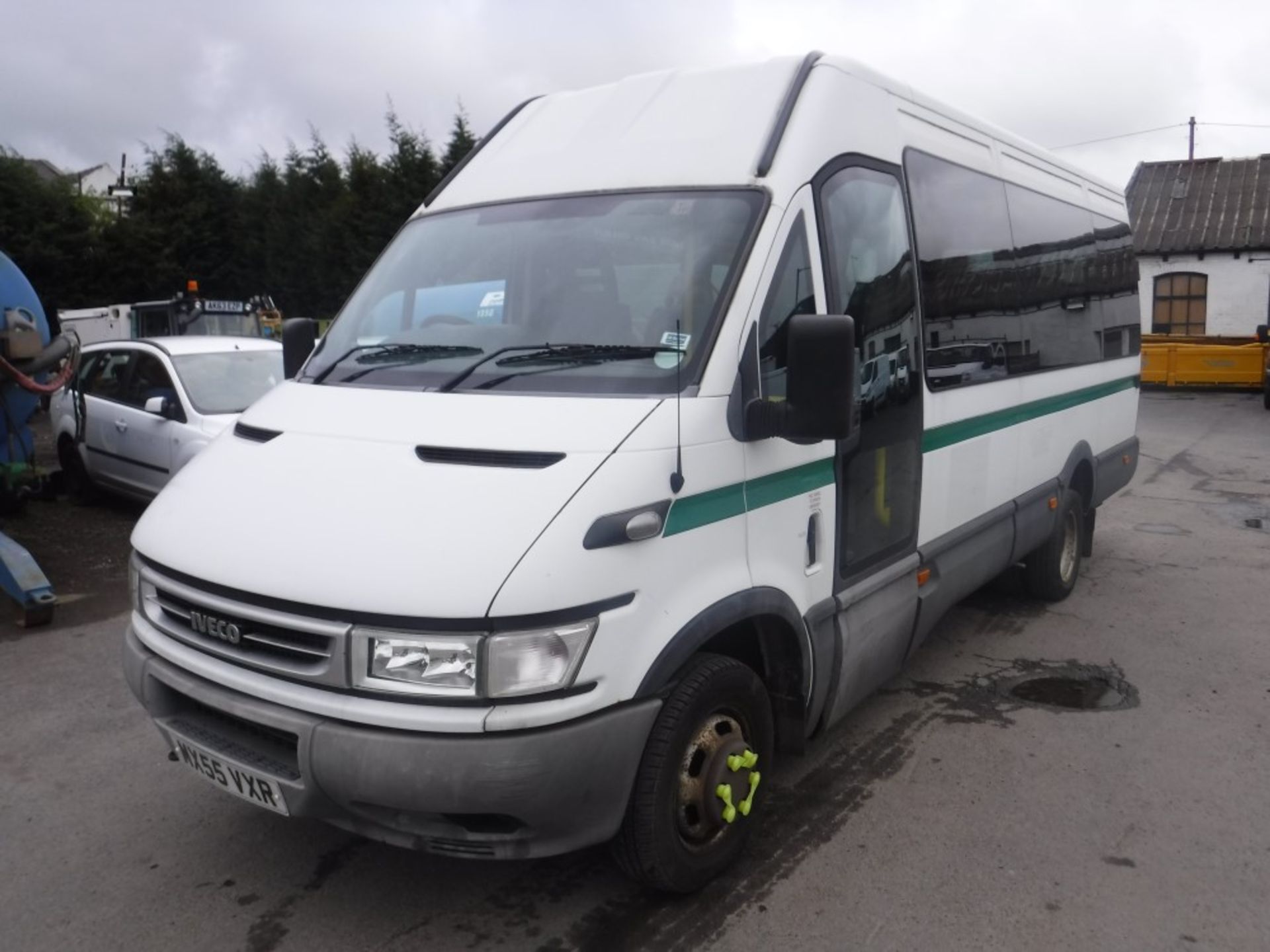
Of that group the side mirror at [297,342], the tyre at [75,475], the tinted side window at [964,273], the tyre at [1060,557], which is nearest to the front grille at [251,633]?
the side mirror at [297,342]

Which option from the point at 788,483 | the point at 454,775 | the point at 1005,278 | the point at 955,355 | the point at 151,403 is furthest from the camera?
the point at 151,403

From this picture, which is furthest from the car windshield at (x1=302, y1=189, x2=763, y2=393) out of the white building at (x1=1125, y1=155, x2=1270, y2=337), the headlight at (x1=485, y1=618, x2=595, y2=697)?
the white building at (x1=1125, y1=155, x2=1270, y2=337)

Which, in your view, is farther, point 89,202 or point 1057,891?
point 89,202

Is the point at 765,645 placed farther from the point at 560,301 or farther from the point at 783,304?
the point at 560,301

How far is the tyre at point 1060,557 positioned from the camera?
21.5 feet

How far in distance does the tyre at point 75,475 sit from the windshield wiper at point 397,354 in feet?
24.9

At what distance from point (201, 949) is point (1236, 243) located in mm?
32296

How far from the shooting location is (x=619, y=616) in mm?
2877

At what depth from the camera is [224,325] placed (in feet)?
63.2

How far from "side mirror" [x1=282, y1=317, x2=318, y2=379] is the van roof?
790 millimetres

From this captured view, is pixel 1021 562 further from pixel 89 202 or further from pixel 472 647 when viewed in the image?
pixel 89 202

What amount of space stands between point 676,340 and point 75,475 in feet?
30.3

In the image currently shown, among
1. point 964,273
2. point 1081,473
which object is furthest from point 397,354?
point 1081,473

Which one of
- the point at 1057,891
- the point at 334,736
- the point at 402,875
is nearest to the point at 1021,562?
the point at 1057,891
